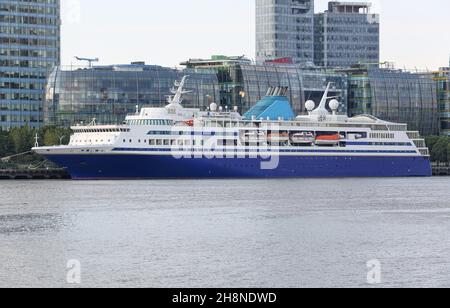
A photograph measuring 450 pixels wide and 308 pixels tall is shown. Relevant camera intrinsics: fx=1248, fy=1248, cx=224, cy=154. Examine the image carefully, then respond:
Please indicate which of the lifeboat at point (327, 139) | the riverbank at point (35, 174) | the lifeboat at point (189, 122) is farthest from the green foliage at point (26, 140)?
the lifeboat at point (327, 139)

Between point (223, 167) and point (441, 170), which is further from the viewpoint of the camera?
point (441, 170)

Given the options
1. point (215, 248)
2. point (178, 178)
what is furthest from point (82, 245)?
point (178, 178)

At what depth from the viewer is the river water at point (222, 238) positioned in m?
56.8

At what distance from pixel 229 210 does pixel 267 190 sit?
2757 centimetres

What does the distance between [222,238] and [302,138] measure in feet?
261

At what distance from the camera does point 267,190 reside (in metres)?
118

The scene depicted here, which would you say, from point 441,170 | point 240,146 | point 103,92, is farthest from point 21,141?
point 441,170

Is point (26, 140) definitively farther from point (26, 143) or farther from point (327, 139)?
point (327, 139)

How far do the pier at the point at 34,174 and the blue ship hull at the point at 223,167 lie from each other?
11.3 meters

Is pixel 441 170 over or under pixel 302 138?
under

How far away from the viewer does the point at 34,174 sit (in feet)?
493

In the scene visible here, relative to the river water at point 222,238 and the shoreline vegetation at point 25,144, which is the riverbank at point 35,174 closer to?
the shoreline vegetation at point 25,144
